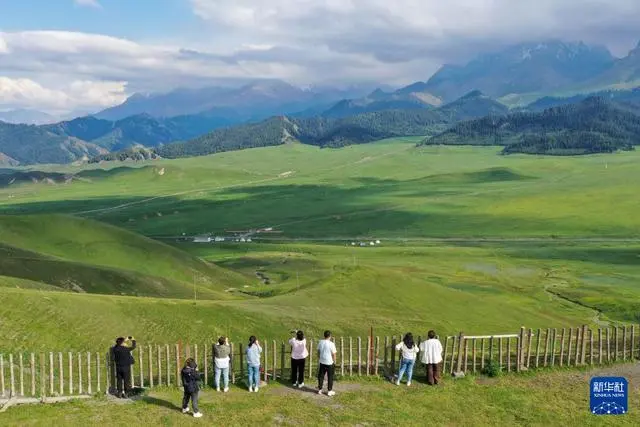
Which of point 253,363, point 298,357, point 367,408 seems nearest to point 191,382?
point 253,363

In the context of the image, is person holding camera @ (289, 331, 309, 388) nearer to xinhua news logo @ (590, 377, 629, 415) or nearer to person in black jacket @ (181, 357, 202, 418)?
person in black jacket @ (181, 357, 202, 418)

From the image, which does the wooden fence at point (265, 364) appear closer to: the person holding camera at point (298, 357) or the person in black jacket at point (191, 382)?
the person holding camera at point (298, 357)

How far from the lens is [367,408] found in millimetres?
30156

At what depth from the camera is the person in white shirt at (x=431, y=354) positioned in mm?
32969

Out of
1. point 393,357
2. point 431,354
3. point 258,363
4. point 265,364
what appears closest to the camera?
point 258,363

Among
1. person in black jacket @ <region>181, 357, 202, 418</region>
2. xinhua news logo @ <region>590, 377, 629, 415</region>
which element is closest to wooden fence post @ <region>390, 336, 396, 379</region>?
xinhua news logo @ <region>590, 377, 629, 415</region>

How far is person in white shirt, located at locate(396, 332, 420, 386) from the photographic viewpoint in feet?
106

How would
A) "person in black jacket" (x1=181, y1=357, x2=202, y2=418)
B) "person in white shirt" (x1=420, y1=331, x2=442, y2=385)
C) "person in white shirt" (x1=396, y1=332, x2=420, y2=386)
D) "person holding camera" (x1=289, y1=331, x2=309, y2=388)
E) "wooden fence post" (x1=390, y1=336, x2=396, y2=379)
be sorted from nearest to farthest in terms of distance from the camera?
"person in black jacket" (x1=181, y1=357, x2=202, y2=418) → "person holding camera" (x1=289, y1=331, x2=309, y2=388) → "person in white shirt" (x1=396, y1=332, x2=420, y2=386) → "person in white shirt" (x1=420, y1=331, x2=442, y2=385) → "wooden fence post" (x1=390, y1=336, x2=396, y2=379)

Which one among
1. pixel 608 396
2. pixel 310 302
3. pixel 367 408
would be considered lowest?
pixel 310 302

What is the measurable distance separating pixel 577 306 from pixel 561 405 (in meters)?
75.9

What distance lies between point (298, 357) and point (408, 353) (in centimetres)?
582

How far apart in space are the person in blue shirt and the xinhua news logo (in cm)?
1633

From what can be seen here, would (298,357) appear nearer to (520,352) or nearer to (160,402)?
(160,402)

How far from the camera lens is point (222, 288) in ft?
330
